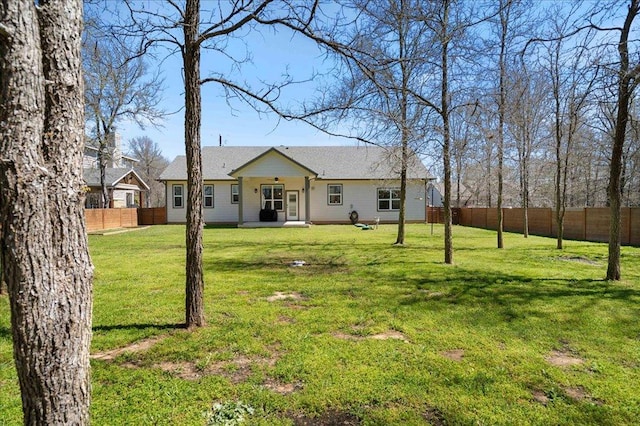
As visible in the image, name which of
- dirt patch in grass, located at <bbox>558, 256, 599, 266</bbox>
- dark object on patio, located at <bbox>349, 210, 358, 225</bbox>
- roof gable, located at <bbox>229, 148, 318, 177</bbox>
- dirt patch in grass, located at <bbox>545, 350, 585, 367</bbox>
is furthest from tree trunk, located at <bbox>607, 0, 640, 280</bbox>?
dark object on patio, located at <bbox>349, 210, 358, 225</bbox>

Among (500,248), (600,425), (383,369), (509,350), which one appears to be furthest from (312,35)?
(500,248)

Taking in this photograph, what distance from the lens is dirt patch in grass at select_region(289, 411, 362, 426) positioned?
8.26 feet

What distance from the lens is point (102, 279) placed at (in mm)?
6906

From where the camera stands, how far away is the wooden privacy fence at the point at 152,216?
75.3 ft

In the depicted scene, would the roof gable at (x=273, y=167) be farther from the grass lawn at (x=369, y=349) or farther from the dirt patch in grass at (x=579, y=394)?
the dirt patch in grass at (x=579, y=394)

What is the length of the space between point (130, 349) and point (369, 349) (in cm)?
259

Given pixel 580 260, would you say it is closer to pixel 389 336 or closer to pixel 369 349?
pixel 389 336

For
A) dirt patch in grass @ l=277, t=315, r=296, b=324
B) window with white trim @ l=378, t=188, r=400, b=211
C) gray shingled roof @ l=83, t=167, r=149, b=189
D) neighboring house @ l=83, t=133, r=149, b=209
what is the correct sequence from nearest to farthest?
dirt patch in grass @ l=277, t=315, r=296, b=324 → window with white trim @ l=378, t=188, r=400, b=211 → neighboring house @ l=83, t=133, r=149, b=209 → gray shingled roof @ l=83, t=167, r=149, b=189

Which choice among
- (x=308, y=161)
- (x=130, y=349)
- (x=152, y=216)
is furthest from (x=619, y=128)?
(x=152, y=216)

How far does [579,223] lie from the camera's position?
47.8 feet

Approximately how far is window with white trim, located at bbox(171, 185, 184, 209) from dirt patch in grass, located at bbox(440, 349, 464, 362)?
2136 centimetres

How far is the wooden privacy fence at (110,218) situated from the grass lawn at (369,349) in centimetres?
1218

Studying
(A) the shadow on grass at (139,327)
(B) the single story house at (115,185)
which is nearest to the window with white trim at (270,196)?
(B) the single story house at (115,185)

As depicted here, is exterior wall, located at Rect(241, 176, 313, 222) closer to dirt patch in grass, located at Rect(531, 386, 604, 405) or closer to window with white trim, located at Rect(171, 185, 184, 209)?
window with white trim, located at Rect(171, 185, 184, 209)
